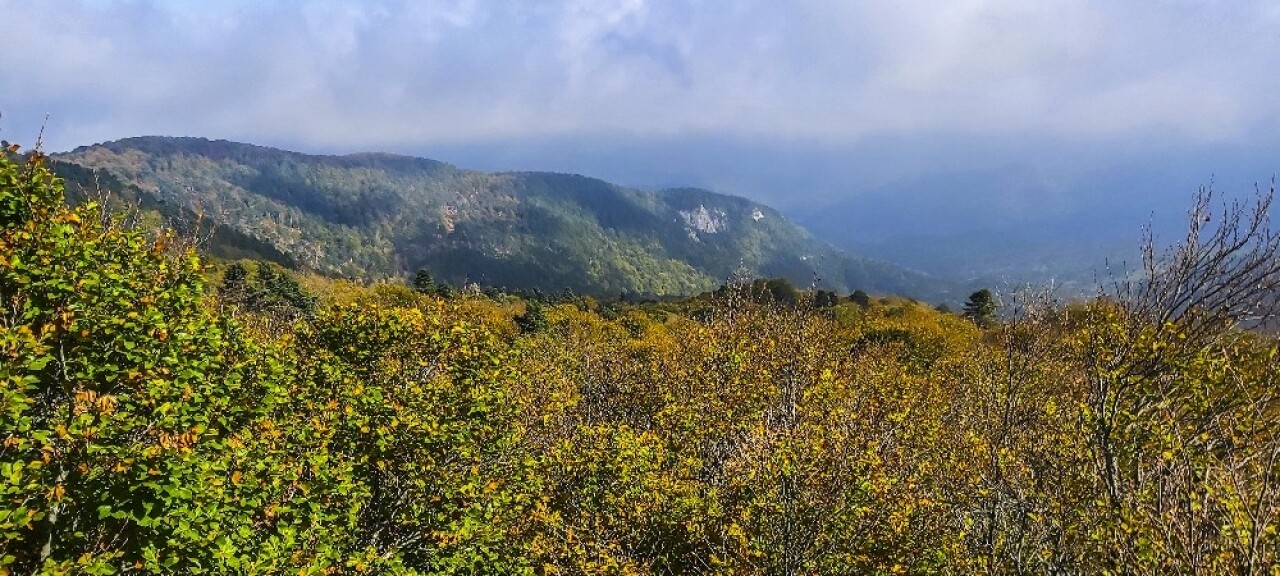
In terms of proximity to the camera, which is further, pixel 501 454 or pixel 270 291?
pixel 270 291

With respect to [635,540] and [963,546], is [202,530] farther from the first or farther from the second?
[963,546]

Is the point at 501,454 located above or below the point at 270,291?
below

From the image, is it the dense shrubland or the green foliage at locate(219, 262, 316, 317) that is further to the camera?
the green foliage at locate(219, 262, 316, 317)

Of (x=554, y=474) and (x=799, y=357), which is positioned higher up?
(x=799, y=357)

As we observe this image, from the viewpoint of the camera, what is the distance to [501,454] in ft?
74.8

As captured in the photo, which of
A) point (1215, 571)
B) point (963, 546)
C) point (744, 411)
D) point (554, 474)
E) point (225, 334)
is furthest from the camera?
point (744, 411)

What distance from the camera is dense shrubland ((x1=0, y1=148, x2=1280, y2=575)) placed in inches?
479

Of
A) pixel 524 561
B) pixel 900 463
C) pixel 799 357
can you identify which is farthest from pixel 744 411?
pixel 524 561

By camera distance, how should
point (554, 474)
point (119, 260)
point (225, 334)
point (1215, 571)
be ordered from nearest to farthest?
point (1215, 571), point (119, 260), point (225, 334), point (554, 474)

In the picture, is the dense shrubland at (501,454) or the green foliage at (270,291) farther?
the green foliage at (270,291)

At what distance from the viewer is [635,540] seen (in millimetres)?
20312

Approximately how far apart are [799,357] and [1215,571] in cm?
2038

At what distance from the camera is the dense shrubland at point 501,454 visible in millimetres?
12164

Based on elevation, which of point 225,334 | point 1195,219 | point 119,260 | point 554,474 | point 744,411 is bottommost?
point 554,474
